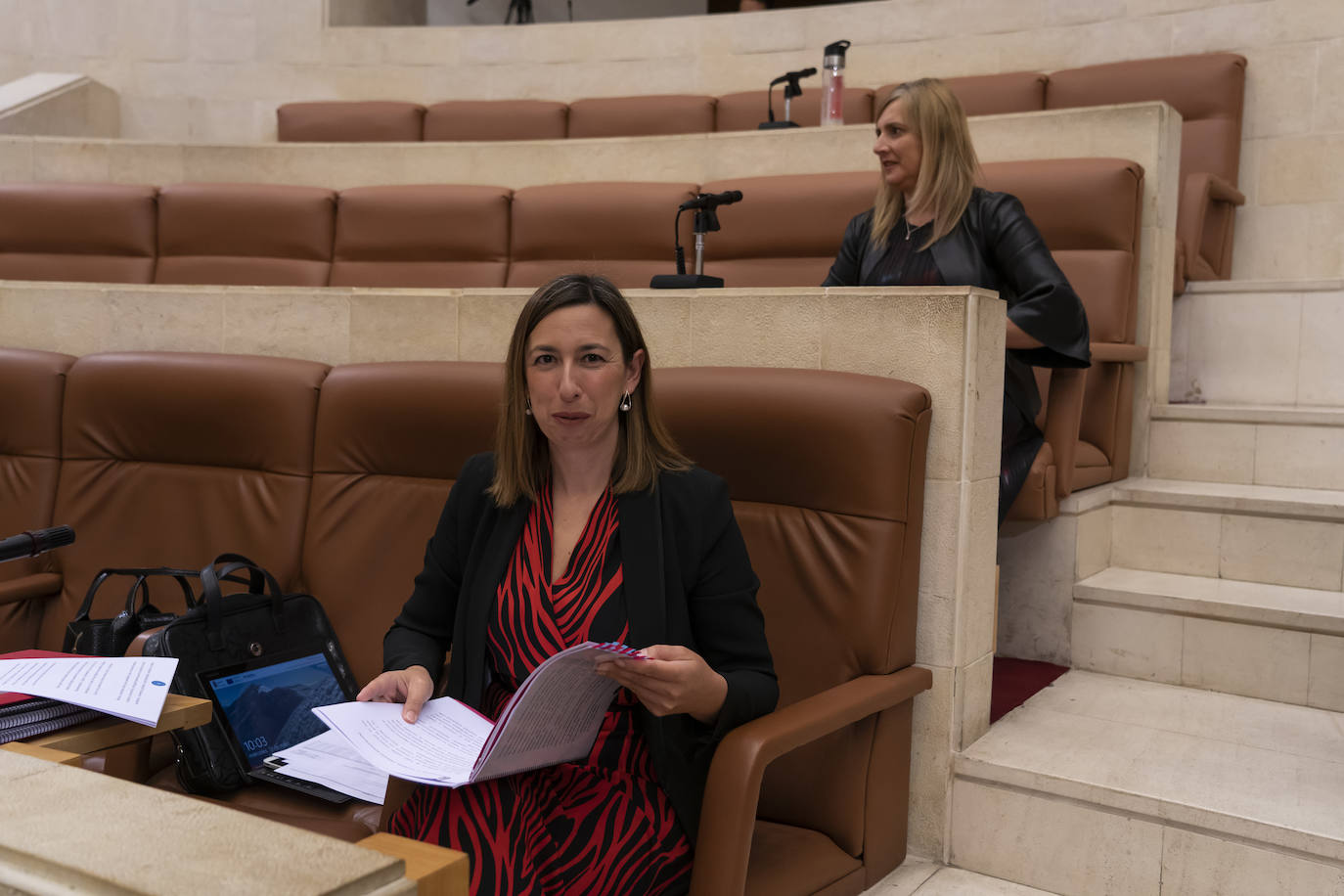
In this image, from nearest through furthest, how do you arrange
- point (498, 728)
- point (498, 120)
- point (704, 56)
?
point (498, 728) → point (498, 120) → point (704, 56)

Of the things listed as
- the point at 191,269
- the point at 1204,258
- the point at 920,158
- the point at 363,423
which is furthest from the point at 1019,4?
the point at 363,423

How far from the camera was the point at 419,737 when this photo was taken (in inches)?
44.2

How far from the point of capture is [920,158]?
217cm

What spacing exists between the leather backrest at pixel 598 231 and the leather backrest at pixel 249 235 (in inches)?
25.0

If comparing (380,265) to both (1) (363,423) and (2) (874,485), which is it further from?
(2) (874,485)

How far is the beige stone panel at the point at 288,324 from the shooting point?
2184mm

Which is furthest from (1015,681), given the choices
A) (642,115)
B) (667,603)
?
(642,115)

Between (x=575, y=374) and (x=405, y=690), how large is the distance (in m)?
0.40

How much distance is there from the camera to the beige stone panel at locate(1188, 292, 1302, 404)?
274 cm

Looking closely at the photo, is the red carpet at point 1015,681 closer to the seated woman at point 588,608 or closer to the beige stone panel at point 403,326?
the seated woman at point 588,608

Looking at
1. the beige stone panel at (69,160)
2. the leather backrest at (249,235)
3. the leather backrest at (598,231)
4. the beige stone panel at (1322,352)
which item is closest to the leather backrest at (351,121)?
the beige stone panel at (69,160)

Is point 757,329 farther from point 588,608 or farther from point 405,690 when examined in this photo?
point 405,690

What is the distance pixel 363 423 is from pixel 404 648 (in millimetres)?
645

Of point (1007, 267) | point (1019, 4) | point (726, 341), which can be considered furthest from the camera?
point (1019, 4)
